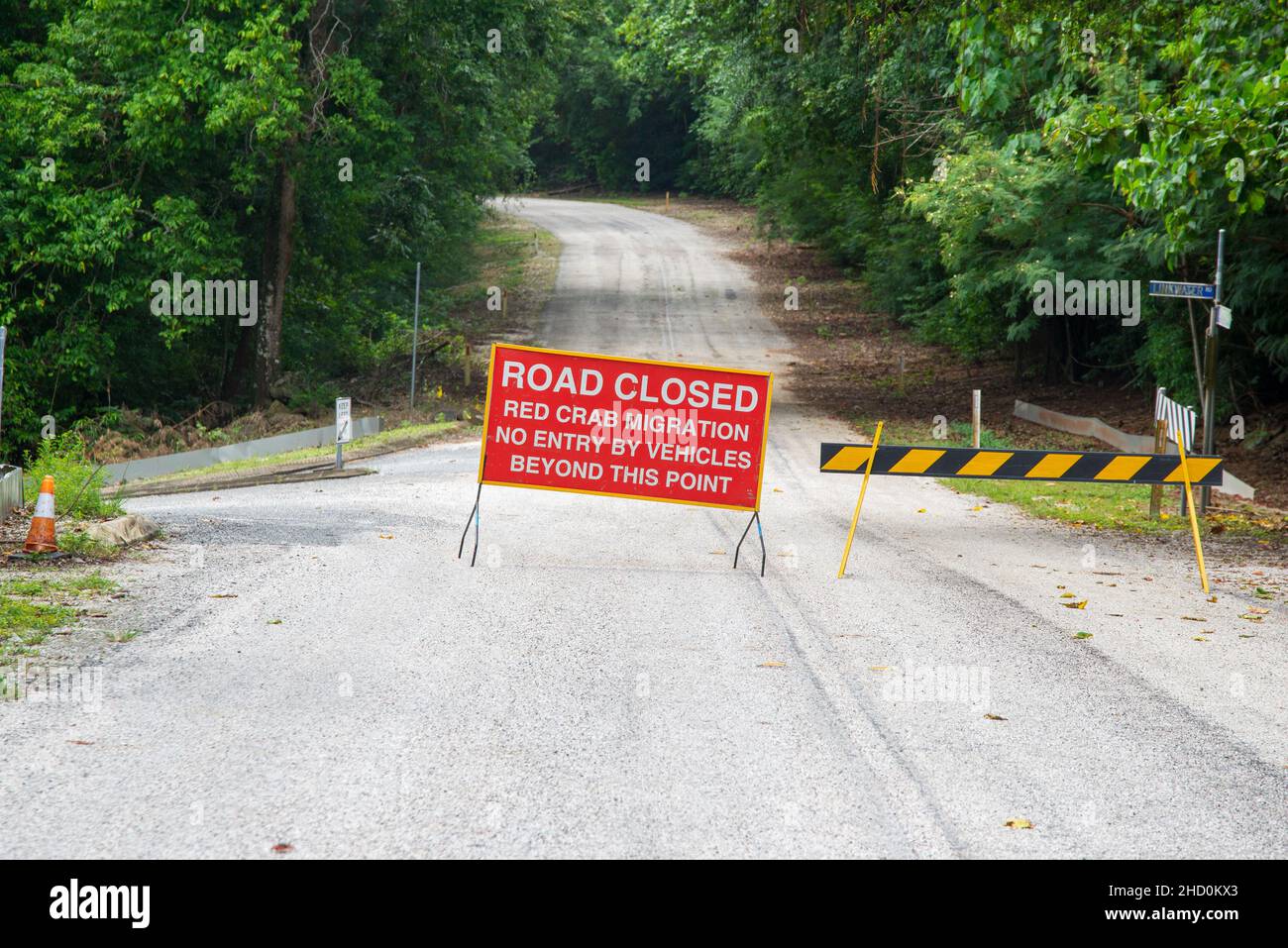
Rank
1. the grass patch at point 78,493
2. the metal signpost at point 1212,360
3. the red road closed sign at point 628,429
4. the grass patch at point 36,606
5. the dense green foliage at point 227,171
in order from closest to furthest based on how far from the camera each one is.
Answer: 1. the grass patch at point 36,606
2. the red road closed sign at point 628,429
3. the grass patch at point 78,493
4. the metal signpost at point 1212,360
5. the dense green foliage at point 227,171

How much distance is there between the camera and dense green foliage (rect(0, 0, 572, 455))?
80.2 ft

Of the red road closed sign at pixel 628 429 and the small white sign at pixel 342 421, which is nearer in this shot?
the red road closed sign at pixel 628 429

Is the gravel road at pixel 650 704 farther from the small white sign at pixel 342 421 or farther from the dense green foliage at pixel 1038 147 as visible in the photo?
the small white sign at pixel 342 421

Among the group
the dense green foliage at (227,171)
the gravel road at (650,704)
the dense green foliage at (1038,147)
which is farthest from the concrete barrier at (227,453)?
the dense green foliage at (1038,147)

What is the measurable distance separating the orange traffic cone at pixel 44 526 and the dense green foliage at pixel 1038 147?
30.8 ft

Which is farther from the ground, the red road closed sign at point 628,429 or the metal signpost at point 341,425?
the red road closed sign at point 628,429

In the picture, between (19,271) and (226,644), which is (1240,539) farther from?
(19,271)

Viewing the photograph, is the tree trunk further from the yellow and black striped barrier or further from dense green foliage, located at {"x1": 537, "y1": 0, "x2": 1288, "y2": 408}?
the yellow and black striped barrier

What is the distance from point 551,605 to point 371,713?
3101mm

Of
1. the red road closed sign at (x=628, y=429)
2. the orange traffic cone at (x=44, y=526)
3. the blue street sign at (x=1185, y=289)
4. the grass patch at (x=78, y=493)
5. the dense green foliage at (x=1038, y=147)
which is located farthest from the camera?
the blue street sign at (x=1185, y=289)

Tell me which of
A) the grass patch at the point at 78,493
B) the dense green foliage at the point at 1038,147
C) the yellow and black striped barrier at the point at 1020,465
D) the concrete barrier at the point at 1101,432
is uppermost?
the dense green foliage at the point at 1038,147

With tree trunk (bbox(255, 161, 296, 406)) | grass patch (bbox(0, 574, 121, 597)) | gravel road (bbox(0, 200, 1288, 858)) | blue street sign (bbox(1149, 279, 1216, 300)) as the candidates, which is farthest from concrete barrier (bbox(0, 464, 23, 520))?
tree trunk (bbox(255, 161, 296, 406))

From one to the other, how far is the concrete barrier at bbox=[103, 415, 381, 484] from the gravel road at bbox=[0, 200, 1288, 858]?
9.77 meters

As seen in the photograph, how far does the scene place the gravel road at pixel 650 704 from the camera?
5344 millimetres
